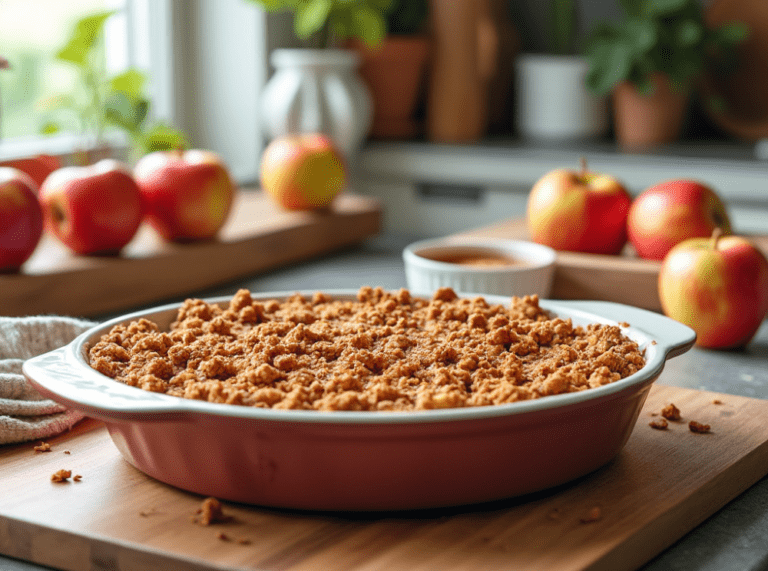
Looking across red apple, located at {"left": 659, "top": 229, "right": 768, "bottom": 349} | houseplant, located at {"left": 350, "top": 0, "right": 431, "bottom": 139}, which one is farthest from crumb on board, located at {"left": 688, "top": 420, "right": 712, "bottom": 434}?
houseplant, located at {"left": 350, "top": 0, "right": 431, "bottom": 139}

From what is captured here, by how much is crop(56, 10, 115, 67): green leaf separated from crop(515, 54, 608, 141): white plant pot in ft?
3.49

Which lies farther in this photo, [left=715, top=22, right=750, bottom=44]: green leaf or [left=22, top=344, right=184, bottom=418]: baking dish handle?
[left=715, top=22, right=750, bottom=44]: green leaf

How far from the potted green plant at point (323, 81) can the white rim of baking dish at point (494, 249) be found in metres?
0.75

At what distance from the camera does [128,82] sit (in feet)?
5.15

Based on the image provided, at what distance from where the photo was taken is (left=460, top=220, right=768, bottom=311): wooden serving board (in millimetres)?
1230

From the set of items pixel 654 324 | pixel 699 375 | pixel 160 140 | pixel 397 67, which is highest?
pixel 397 67

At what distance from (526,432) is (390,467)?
0.29 feet

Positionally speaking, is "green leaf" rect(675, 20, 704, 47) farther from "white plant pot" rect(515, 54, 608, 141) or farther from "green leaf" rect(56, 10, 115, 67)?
"green leaf" rect(56, 10, 115, 67)

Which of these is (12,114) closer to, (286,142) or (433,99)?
(286,142)

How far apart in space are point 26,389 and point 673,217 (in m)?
0.83

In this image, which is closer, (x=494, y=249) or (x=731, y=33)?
(x=494, y=249)

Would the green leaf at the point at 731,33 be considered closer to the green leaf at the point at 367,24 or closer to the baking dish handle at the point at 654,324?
the green leaf at the point at 367,24

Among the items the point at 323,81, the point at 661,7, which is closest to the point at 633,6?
the point at 661,7

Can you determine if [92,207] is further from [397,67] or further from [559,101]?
[559,101]
